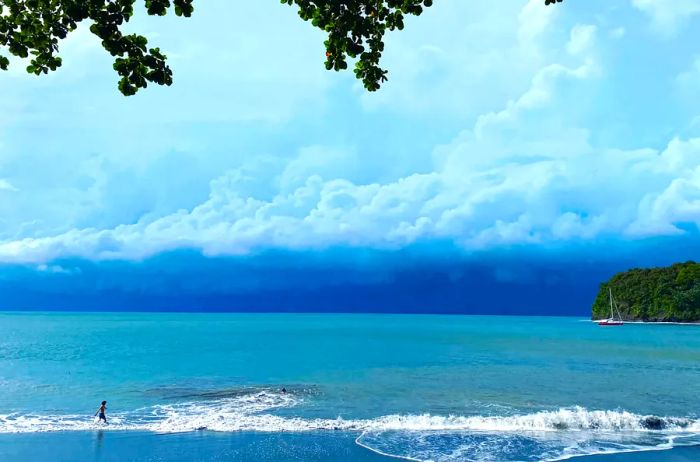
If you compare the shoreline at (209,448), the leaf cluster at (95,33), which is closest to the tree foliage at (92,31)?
the leaf cluster at (95,33)

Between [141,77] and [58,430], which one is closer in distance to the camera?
[141,77]

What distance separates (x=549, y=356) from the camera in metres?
73.9

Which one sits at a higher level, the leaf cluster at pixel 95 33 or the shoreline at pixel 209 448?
the leaf cluster at pixel 95 33

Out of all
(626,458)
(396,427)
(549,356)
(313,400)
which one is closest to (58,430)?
(313,400)

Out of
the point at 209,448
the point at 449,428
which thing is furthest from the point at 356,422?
the point at 209,448

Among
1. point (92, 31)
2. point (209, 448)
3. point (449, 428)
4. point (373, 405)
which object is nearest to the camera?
point (92, 31)

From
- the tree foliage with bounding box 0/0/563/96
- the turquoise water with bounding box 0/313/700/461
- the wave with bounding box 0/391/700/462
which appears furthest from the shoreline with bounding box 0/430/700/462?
the tree foliage with bounding box 0/0/563/96

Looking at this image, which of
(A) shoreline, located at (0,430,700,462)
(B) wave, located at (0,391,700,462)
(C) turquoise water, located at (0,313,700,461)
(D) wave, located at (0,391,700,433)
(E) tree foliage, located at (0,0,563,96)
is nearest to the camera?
(E) tree foliage, located at (0,0,563,96)

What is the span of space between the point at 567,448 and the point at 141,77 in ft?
87.9

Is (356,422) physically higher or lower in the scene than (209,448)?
higher

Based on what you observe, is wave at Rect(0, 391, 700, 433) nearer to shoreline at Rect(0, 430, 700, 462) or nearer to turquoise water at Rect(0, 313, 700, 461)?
turquoise water at Rect(0, 313, 700, 461)

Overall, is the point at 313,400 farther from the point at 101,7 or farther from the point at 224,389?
the point at 101,7

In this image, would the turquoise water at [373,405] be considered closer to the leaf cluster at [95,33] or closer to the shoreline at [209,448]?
the shoreline at [209,448]

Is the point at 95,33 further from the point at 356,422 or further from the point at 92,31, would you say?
the point at 356,422
